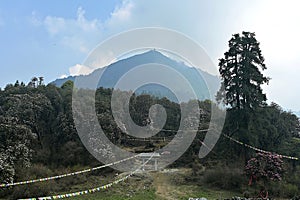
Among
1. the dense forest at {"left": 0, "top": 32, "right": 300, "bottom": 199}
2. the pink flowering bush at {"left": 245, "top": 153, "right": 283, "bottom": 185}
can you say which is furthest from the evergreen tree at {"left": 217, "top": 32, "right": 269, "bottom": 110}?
the pink flowering bush at {"left": 245, "top": 153, "right": 283, "bottom": 185}

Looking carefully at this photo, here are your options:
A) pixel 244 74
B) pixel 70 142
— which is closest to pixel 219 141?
pixel 244 74

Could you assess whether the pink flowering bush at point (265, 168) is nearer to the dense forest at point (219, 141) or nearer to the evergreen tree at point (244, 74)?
the dense forest at point (219, 141)

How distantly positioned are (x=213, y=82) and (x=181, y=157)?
4865mm

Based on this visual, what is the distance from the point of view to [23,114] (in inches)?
666

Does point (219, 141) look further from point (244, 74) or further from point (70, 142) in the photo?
point (70, 142)

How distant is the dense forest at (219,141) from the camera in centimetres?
1177

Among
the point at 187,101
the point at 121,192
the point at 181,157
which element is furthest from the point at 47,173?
the point at 187,101

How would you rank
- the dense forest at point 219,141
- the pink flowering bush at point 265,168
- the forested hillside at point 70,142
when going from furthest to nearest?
1. the forested hillside at point 70,142
2. the dense forest at point 219,141
3. the pink flowering bush at point 265,168

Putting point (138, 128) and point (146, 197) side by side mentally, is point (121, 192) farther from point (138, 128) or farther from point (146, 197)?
point (138, 128)

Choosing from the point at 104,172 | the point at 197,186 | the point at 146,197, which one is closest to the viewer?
the point at 146,197

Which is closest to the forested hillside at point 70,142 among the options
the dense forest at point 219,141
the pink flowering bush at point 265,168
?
the dense forest at point 219,141

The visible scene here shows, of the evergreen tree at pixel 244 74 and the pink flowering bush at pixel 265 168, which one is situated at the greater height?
the evergreen tree at pixel 244 74

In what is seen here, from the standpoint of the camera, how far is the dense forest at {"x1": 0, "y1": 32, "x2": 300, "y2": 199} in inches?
464

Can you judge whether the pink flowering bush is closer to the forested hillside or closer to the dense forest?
the dense forest
